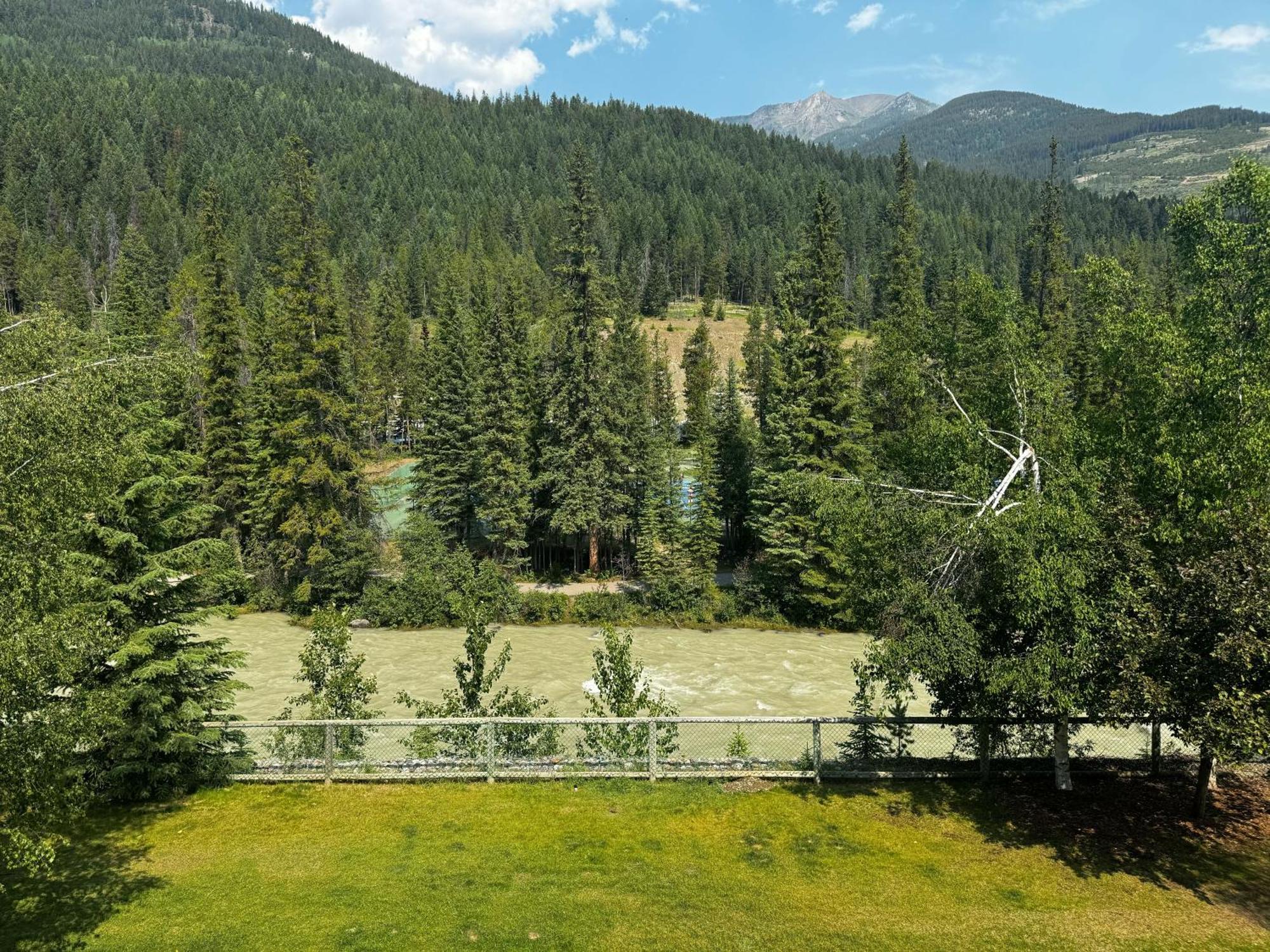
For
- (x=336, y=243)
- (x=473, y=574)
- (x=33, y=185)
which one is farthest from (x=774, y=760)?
(x=33, y=185)

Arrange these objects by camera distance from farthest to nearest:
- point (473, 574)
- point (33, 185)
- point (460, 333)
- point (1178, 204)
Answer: point (33, 185) → point (460, 333) → point (473, 574) → point (1178, 204)

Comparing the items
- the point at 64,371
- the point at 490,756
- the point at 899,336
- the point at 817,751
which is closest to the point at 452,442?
the point at 899,336

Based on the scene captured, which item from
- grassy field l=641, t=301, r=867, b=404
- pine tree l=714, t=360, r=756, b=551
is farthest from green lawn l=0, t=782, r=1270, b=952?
grassy field l=641, t=301, r=867, b=404

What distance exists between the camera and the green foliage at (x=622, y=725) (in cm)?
1745

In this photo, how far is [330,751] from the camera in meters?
16.6

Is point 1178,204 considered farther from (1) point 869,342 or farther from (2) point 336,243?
(2) point 336,243

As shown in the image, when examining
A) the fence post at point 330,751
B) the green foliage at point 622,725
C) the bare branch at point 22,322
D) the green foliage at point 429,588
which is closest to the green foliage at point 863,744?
the green foliage at point 622,725

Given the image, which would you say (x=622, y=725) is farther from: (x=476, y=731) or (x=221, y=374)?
(x=221, y=374)

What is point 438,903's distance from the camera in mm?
11914

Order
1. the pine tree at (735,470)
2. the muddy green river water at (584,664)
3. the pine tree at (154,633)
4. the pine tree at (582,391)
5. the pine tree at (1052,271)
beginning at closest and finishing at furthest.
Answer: the pine tree at (154,633) → the muddy green river water at (584,664) → the pine tree at (582,391) → the pine tree at (735,470) → the pine tree at (1052,271)

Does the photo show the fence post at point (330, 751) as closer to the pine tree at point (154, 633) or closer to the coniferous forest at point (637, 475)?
the pine tree at point (154, 633)

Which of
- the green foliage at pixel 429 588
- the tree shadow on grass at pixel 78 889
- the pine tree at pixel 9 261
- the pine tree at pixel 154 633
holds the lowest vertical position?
the green foliage at pixel 429 588

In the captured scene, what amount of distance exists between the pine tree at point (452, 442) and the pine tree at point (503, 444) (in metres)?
1.14

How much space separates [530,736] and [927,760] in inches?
336
